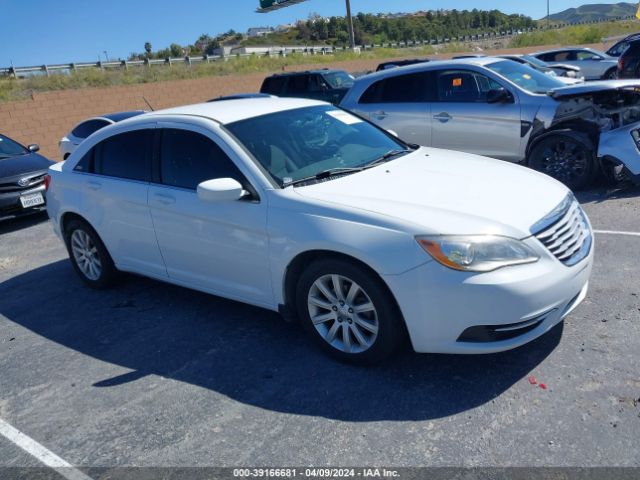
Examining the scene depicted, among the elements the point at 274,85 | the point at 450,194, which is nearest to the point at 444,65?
the point at 450,194

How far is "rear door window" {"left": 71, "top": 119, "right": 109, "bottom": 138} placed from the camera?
11758mm

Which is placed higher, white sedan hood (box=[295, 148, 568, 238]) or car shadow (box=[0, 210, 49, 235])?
white sedan hood (box=[295, 148, 568, 238])

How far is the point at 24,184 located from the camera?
30.0ft

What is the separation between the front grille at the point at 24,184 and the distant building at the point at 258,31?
13177cm

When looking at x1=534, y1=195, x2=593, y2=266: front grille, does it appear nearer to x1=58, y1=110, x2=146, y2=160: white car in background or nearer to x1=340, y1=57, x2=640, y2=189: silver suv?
x1=340, y1=57, x2=640, y2=189: silver suv

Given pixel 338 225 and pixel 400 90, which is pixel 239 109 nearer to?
pixel 338 225

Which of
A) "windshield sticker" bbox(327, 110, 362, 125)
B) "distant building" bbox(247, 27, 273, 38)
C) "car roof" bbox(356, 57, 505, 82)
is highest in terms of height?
"distant building" bbox(247, 27, 273, 38)

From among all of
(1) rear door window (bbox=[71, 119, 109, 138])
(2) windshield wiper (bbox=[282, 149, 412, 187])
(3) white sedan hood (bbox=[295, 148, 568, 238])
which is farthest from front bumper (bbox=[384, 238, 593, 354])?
(1) rear door window (bbox=[71, 119, 109, 138])

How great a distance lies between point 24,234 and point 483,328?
7.71 metres

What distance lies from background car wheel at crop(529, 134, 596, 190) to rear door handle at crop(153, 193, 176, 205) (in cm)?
483

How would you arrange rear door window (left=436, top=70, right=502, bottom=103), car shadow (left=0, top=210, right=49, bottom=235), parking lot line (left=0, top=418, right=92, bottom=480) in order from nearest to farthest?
1. parking lot line (left=0, top=418, right=92, bottom=480)
2. rear door window (left=436, top=70, right=502, bottom=103)
3. car shadow (left=0, top=210, right=49, bottom=235)

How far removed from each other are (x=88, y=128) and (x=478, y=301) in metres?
10.8

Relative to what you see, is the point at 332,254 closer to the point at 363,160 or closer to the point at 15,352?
the point at 363,160

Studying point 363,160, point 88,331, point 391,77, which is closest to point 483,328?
point 363,160
